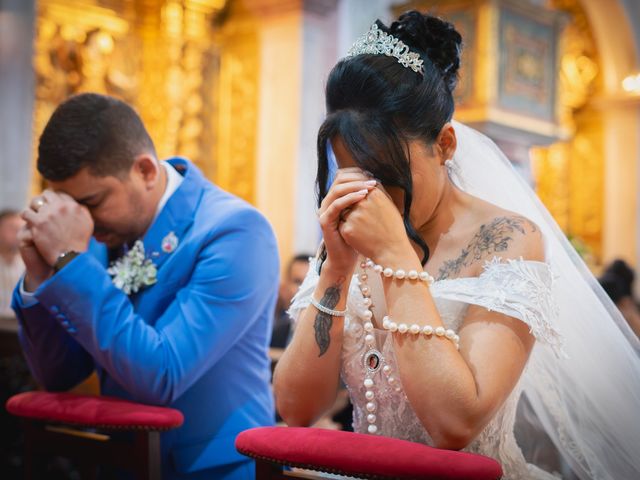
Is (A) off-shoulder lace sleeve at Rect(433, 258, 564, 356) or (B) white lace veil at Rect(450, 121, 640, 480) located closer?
(A) off-shoulder lace sleeve at Rect(433, 258, 564, 356)

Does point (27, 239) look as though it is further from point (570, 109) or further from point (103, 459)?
point (570, 109)

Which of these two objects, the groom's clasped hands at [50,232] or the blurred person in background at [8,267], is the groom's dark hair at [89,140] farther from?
the blurred person in background at [8,267]

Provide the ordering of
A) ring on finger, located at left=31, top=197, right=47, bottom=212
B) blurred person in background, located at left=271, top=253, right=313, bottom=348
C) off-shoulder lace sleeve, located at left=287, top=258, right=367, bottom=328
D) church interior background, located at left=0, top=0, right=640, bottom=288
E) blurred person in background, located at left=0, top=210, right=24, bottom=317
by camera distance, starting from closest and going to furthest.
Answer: off-shoulder lace sleeve, located at left=287, top=258, right=367, bottom=328, ring on finger, located at left=31, top=197, right=47, bottom=212, blurred person in background, located at left=271, top=253, right=313, bottom=348, blurred person in background, located at left=0, top=210, right=24, bottom=317, church interior background, located at left=0, top=0, right=640, bottom=288

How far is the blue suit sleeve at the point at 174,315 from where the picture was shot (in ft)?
6.97

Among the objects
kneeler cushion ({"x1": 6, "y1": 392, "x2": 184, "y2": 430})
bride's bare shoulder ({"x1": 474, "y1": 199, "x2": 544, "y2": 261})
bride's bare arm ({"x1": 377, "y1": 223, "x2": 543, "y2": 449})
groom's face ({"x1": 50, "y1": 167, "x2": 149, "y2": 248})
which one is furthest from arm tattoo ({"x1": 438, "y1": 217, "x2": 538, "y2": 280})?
groom's face ({"x1": 50, "y1": 167, "x2": 149, "y2": 248})

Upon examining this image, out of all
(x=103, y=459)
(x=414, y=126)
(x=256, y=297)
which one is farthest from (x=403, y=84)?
(x=103, y=459)

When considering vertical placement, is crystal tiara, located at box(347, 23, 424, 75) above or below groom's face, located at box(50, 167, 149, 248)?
above

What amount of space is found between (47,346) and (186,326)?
0.50 metres

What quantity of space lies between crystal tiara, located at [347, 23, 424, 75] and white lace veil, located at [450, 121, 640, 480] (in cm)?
41

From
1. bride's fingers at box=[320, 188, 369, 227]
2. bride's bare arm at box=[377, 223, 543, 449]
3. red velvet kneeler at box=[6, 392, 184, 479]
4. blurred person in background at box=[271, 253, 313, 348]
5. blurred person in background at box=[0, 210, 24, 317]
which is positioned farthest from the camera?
blurred person in background at box=[0, 210, 24, 317]

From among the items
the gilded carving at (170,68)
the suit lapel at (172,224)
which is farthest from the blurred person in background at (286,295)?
the suit lapel at (172,224)

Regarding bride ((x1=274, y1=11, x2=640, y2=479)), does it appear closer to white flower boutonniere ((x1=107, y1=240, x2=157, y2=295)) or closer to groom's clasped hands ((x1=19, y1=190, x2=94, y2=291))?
white flower boutonniere ((x1=107, y1=240, x2=157, y2=295))

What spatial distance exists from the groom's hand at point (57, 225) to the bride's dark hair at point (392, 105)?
2.32ft

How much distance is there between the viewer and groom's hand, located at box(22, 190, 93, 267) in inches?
88.4
